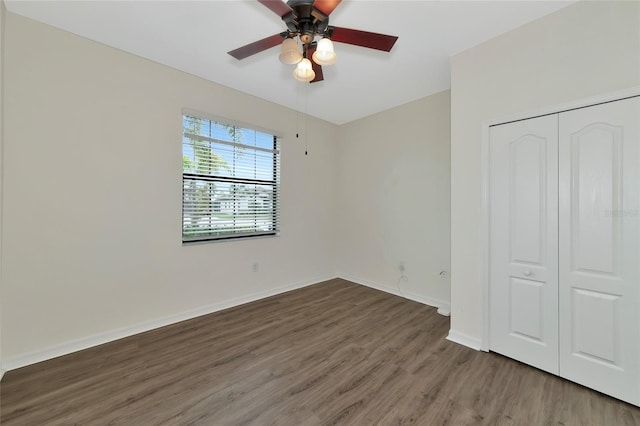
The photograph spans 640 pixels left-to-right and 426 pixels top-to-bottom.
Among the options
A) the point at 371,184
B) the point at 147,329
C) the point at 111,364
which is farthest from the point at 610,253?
the point at 147,329

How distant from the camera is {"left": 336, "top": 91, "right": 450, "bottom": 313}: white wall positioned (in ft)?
10.9

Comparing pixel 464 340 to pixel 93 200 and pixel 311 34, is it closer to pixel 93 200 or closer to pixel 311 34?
Result: pixel 311 34

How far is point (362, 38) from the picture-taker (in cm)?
175

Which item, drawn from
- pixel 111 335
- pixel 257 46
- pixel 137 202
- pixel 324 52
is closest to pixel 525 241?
pixel 324 52

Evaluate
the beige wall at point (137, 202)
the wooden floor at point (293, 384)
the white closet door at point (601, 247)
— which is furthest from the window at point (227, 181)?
the white closet door at point (601, 247)

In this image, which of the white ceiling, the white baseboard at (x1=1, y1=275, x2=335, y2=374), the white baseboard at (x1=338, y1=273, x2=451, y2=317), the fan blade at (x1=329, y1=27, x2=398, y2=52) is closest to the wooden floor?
the white baseboard at (x1=1, y1=275, x2=335, y2=374)

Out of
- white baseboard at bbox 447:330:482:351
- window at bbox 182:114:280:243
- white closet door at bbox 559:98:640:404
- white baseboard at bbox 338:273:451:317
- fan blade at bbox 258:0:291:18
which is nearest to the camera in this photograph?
fan blade at bbox 258:0:291:18

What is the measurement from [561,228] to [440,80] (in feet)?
6.63

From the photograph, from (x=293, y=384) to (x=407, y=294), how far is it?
7.48ft

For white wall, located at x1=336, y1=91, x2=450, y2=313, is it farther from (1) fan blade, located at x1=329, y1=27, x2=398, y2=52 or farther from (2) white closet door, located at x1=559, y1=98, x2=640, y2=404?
(1) fan blade, located at x1=329, y1=27, x2=398, y2=52

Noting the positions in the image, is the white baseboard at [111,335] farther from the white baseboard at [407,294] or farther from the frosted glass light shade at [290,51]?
the frosted glass light shade at [290,51]

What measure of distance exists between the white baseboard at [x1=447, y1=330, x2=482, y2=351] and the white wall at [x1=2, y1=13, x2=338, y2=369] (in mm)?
2483

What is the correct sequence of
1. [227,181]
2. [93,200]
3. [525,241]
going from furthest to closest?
[227,181] < [93,200] < [525,241]

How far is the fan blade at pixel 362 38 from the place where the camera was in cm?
169
